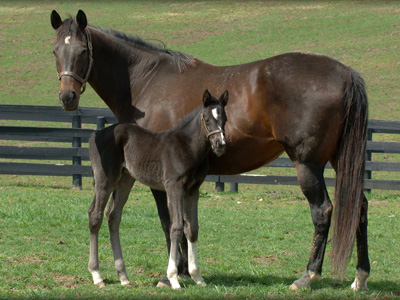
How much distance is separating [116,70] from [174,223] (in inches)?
77.1

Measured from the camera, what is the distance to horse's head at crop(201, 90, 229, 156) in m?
5.03

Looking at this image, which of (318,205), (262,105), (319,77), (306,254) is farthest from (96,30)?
(306,254)

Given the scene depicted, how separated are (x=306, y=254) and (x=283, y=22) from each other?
111 feet

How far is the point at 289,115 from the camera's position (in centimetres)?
552

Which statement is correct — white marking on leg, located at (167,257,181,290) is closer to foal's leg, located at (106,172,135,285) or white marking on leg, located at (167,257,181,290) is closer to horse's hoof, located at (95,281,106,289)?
foal's leg, located at (106,172,135,285)

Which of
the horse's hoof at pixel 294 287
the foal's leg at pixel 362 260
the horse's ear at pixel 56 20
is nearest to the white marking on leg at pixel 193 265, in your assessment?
the horse's hoof at pixel 294 287

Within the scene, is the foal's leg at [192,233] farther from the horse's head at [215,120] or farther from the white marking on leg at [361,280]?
the white marking on leg at [361,280]

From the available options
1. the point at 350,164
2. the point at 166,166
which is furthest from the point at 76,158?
the point at 350,164

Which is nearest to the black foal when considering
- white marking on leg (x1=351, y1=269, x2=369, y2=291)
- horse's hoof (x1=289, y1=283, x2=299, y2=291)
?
horse's hoof (x1=289, y1=283, x2=299, y2=291)

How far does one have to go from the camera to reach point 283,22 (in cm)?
3909

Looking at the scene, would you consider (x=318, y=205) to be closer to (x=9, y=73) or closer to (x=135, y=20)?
(x=9, y=73)

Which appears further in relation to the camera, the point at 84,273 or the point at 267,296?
the point at 84,273

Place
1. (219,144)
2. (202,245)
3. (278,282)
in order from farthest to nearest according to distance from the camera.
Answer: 1. (202,245)
2. (278,282)
3. (219,144)

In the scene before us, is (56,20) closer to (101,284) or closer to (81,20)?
(81,20)
